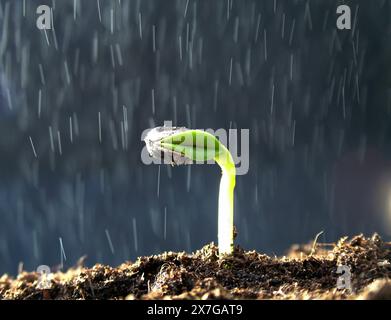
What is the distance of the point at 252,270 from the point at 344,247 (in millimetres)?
448

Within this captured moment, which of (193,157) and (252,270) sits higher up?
(193,157)

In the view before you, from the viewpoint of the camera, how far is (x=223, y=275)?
1.77 meters

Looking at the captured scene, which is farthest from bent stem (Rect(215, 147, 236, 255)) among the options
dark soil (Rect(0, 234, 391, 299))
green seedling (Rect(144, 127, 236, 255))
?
dark soil (Rect(0, 234, 391, 299))

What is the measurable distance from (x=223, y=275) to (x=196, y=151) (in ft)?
1.43

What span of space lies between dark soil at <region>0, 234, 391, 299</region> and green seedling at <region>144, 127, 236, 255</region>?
0.16 metres

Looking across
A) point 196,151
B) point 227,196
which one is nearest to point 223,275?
point 227,196

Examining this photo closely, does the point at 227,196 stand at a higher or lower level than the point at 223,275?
higher

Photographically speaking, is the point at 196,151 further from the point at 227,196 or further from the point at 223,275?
the point at 223,275

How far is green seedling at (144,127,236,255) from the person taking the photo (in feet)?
5.57

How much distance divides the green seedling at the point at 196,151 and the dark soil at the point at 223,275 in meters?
0.16
